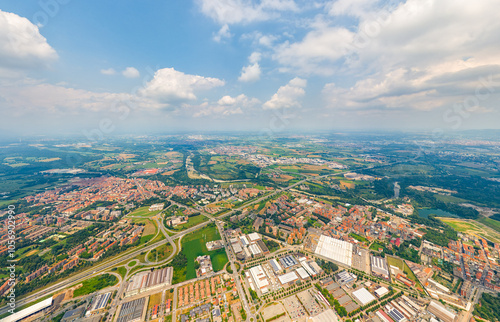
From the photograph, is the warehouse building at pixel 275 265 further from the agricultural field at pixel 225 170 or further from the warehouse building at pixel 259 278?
the agricultural field at pixel 225 170

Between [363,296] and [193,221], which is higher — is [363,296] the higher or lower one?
the lower one

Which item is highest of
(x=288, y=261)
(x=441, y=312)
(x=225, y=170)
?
(x=225, y=170)

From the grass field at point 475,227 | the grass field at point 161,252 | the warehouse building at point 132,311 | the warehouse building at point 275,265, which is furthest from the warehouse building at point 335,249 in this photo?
the grass field at point 475,227

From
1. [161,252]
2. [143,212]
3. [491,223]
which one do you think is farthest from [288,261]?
[491,223]

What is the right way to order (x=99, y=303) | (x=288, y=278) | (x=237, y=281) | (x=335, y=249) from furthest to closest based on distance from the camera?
(x=335, y=249) < (x=288, y=278) < (x=237, y=281) < (x=99, y=303)

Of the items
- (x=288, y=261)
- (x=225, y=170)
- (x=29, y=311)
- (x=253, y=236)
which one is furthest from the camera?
(x=225, y=170)

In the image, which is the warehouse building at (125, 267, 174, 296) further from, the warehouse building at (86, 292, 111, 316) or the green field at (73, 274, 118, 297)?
the green field at (73, 274, 118, 297)

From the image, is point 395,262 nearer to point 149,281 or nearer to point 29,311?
point 149,281

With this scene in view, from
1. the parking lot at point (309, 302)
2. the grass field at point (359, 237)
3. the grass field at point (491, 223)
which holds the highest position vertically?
the parking lot at point (309, 302)
